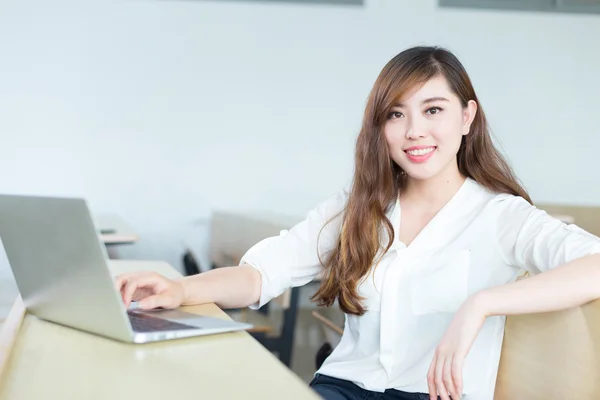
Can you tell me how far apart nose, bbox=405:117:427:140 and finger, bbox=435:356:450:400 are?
507mm

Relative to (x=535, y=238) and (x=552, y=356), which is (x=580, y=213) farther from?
(x=552, y=356)

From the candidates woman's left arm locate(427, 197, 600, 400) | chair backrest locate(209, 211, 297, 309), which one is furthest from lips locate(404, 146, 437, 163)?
chair backrest locate(209, 211, 297, 309)

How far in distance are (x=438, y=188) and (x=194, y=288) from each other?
0.53 meters

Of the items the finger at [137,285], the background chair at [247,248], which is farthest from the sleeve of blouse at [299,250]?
the background chair at [247,248]

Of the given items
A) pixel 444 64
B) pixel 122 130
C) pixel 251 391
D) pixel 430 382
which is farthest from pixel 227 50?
pixel 251 391

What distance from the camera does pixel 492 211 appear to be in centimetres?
150

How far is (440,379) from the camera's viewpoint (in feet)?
3.84

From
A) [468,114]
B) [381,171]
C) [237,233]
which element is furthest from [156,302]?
[237,233]

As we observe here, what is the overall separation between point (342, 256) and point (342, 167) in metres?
3.09

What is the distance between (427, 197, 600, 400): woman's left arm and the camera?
1174mm

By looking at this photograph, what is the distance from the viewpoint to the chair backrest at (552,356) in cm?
113

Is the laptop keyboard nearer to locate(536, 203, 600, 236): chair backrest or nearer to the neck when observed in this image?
the neck

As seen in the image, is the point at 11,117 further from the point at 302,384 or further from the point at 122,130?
the point at 302,384

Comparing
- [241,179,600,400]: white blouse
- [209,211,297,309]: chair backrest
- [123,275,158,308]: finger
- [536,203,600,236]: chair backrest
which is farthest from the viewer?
[536,203,600,236]: chair backrest
